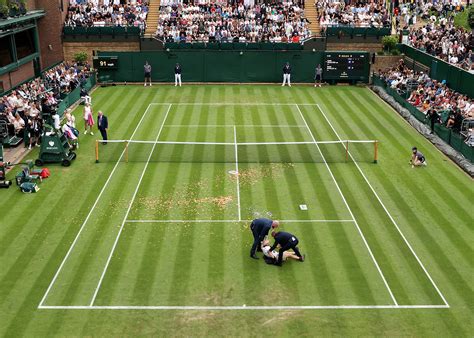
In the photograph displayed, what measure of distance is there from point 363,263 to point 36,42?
126 feet

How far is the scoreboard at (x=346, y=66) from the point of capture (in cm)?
4691

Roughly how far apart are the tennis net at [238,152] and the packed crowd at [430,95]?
480cm

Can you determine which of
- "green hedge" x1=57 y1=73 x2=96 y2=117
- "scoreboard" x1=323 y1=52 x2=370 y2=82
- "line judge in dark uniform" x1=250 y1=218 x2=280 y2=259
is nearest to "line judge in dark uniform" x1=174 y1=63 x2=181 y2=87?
"green hedge" x1=57 y1=73 x2=96 y2=117

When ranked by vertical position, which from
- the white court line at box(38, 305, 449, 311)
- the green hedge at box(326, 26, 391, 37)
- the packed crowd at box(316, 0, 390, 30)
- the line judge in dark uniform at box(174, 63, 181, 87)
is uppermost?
the packed crowd at box(316, 0, 390, 30)

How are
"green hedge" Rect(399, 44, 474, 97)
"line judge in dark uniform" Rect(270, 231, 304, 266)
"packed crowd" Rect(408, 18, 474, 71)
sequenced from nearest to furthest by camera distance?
"line judge in dark uniform" Rect(270, 231, 304, 266), "green hedge" Rect(399, 44, 474, 97), "packed crowd" Rect(408, 18, 474, 71)

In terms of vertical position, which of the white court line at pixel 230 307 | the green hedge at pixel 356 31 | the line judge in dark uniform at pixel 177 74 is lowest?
the white court line at pixel 230 307

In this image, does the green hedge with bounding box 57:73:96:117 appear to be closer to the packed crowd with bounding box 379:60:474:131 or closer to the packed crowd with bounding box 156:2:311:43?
the packed crowd with bounding box 156:2:311:43

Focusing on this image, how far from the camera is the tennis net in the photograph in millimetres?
28609

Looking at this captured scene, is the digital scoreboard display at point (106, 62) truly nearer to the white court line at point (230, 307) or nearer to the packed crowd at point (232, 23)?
the packed crowd at point (232, 23)

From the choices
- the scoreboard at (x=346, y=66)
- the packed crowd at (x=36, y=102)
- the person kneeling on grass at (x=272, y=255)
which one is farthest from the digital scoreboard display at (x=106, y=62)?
the person kneeling on grass at (x=272, y=255)

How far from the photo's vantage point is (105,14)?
171 feet

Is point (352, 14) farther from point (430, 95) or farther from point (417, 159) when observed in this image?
point (417, 159)

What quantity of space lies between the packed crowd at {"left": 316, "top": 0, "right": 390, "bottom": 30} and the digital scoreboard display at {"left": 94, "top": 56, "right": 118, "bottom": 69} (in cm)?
1806

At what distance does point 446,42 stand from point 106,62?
87.8 feet
